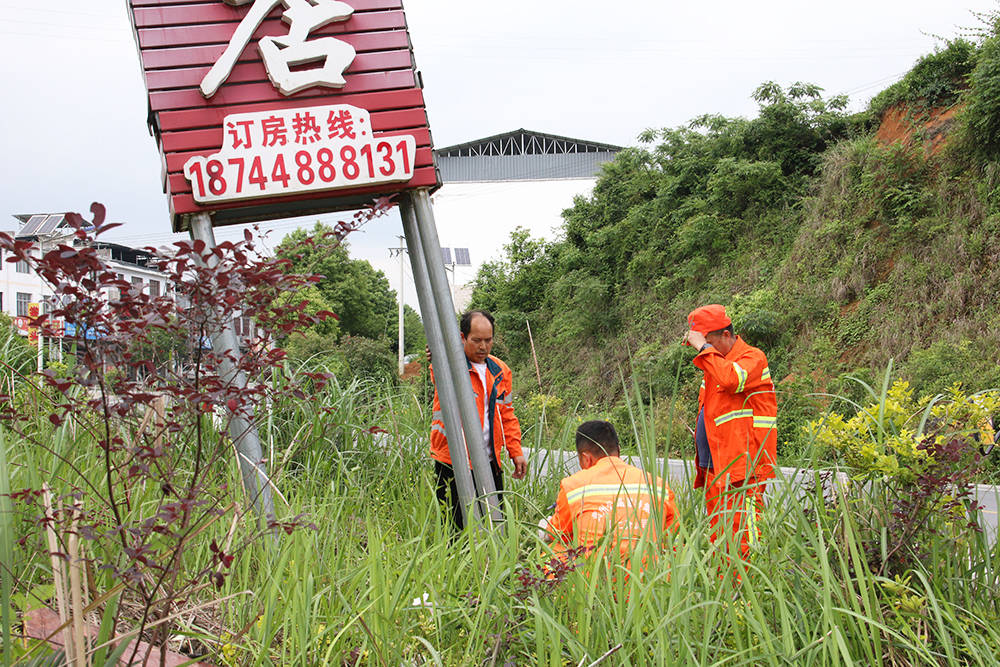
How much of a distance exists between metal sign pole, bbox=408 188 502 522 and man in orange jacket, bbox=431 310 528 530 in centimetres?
12

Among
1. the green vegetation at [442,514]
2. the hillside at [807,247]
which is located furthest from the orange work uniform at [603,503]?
the hillside at [807,247]

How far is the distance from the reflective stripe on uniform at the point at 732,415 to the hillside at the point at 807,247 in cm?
425

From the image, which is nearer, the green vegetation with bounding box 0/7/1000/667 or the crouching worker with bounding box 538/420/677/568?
the green vegetation with bounding box 0/7/1000/667

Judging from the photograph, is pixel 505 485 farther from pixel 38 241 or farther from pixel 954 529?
pixel 38 241

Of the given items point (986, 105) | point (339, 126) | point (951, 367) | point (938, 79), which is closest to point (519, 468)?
point (339, 126)

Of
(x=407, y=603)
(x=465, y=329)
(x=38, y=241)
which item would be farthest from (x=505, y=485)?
(x=38, y=241)

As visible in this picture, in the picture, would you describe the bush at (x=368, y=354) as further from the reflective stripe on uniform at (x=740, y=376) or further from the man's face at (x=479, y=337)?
the reflective stripe on uniform at (x=740, y=376)

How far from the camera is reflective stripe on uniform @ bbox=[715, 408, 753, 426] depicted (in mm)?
3893

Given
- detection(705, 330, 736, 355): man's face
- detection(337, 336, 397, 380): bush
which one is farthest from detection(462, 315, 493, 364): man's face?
detection(337, 336, 397, 380): bush

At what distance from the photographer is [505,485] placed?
14.8 ft

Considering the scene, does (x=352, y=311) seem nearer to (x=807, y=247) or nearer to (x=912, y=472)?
(x=807, y=247)

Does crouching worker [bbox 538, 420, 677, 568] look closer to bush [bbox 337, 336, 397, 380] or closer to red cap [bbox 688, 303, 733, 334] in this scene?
red cap [bbox 688, 303, 733, 334]

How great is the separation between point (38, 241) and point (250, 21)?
2460 mm

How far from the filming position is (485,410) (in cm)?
443
